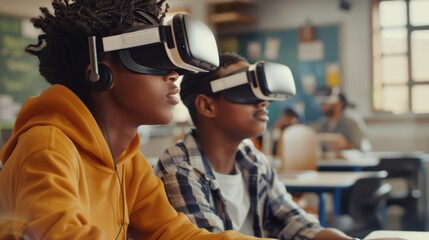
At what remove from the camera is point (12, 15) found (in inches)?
238

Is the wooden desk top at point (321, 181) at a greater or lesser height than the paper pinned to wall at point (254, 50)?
lesser

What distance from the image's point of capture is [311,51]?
25.6ft

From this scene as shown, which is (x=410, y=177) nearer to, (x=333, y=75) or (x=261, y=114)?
(x=333, y=75)

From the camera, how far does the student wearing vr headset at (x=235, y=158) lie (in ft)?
5.50

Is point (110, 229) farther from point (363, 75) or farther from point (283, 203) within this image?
point (363, 75)

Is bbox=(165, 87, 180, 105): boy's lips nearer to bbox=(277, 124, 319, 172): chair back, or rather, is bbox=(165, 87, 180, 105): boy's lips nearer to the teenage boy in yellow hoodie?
the teenage boy in yellow hoodie

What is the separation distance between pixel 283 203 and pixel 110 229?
79cm

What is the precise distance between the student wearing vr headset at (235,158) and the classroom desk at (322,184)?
4.50 ft

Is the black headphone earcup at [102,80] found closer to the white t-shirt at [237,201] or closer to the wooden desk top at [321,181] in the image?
the white t-shirt at [237,201]

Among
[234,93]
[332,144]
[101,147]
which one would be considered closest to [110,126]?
[101,147]

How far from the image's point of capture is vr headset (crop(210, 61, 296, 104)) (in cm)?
169

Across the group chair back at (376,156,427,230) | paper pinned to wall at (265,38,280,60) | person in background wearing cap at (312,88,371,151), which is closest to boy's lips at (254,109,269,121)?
chair back at (376,156,427,230)

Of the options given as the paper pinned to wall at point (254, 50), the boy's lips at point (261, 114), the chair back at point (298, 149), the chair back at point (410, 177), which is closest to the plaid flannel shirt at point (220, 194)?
the boy's lips at point (261, 114)

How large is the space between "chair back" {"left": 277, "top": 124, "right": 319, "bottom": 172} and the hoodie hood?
3237 millimetres
